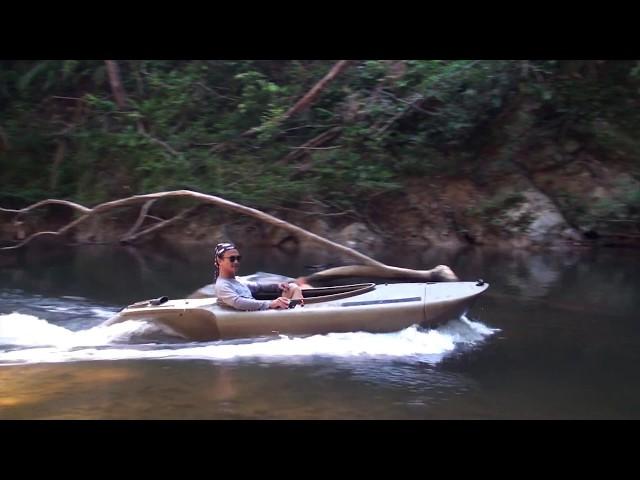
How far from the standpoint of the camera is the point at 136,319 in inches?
279

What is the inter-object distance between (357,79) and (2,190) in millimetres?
8073

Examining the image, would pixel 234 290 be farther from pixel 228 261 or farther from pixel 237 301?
pixel 228 261

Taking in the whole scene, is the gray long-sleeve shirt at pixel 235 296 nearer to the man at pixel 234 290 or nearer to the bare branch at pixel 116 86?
the man at pixel 234 290

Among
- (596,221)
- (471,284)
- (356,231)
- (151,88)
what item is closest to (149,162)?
(151,88)

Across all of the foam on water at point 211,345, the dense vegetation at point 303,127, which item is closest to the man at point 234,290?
the foam on water at point 211,345

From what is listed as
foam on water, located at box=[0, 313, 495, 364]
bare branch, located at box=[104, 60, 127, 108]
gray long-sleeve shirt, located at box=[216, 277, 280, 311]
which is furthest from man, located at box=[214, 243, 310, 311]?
bare branch, located at box=[104, 60, 127, 108]

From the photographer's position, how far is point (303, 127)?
1644 cm

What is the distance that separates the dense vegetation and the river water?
5820mm

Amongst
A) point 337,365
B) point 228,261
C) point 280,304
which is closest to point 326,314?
point 280,304

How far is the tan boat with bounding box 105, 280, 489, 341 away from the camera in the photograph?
682 centimetres

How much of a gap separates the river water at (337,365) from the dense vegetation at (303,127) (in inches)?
229

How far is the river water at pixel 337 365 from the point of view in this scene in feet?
17.2

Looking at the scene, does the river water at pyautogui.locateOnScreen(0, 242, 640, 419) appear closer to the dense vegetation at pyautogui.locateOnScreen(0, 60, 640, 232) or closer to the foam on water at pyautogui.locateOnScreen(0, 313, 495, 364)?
the foam on water at pyautogui.locateOnScreen(0, 313, 495, 364)
